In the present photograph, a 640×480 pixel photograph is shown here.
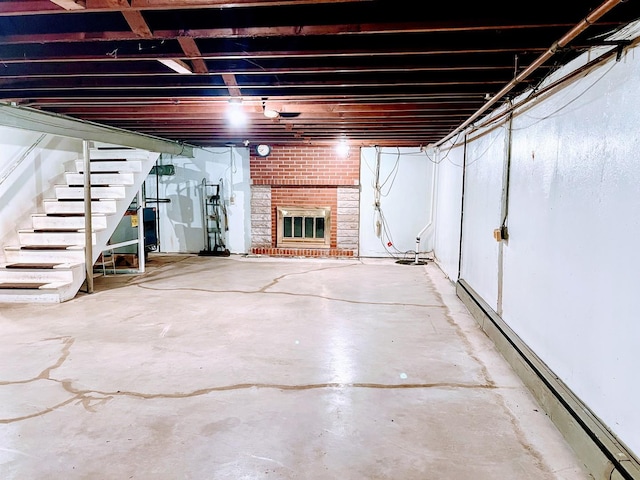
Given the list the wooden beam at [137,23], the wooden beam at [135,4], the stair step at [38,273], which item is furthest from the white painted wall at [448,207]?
the stair step at [38,273]

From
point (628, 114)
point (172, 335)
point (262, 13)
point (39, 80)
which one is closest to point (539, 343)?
point (628, 114)

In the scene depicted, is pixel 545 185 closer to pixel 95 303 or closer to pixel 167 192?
pixel 95 303

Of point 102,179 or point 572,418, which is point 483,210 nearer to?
point 572,418

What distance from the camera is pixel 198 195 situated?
8.19 meters

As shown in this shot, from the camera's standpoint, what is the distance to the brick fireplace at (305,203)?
7906 mm

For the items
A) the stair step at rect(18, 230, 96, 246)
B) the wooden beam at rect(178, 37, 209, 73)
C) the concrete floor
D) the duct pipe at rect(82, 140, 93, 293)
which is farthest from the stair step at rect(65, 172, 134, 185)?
the wooden beam at rect(178, 37, 209, 73)

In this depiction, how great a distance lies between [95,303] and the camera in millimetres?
4594

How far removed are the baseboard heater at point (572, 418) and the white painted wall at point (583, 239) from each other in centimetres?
5

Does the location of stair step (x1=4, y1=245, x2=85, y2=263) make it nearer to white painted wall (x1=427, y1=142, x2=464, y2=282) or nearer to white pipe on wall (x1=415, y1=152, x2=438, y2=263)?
white painted wall (x1=427, y1=142, x2=464, y2=282)

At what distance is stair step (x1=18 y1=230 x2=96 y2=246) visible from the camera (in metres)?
5.18

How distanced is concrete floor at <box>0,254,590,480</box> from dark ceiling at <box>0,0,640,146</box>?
6.62 feet

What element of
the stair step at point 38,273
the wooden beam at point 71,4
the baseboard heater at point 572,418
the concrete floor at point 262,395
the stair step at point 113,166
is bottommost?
the concrete floor at point 262,395

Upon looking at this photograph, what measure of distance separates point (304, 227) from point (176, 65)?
5.40 m

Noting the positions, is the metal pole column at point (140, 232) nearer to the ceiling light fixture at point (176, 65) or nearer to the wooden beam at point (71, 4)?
the ceiling light fixture at point (176, 65)
